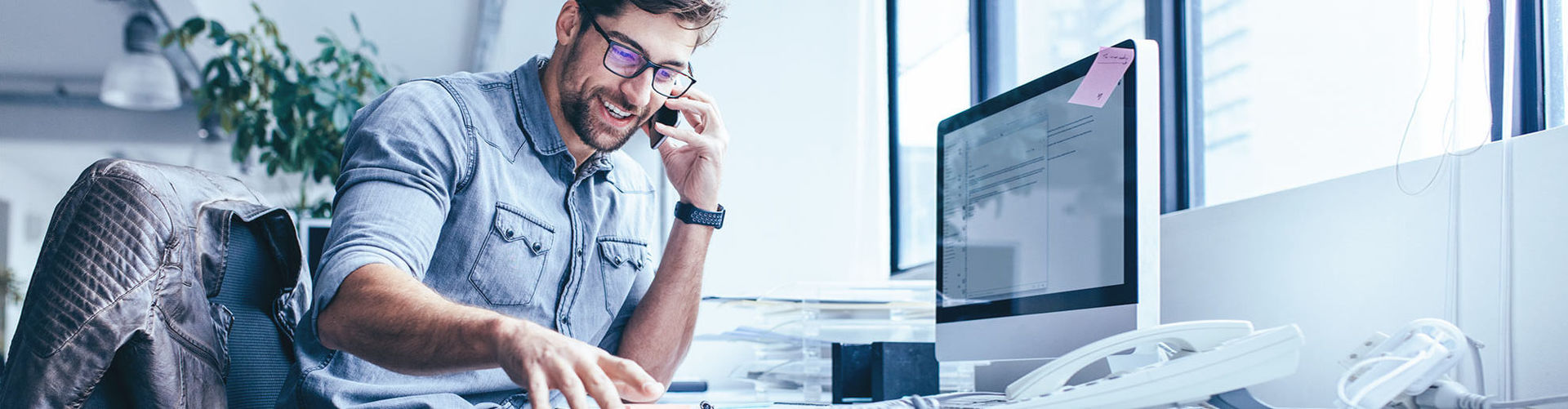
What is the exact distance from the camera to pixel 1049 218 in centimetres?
124

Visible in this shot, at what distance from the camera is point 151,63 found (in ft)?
15.1

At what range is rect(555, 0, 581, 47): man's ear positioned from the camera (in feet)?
4.91

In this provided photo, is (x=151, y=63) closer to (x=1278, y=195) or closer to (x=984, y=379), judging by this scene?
(x=984, y=379)

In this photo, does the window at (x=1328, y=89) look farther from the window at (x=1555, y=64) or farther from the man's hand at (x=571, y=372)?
the man's hand at (x=571, y=372)

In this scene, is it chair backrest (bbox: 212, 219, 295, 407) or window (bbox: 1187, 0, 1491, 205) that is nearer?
window (bbox: 1187, 0, 1491, 205)

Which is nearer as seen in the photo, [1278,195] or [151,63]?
[1278,195]

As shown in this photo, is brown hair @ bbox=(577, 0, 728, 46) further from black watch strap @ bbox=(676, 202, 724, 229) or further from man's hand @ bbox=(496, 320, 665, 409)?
man's hand @ bbox=(496, 320, 665, 409)

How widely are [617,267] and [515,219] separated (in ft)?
0.82

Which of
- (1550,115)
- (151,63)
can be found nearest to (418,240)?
(1550,115)

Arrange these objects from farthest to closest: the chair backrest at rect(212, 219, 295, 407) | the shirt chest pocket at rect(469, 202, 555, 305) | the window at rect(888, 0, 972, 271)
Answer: the window at rect(888, 0, 972, 271) → the shirt chest pocket at rect(469, 202, 555, 305) → the chair backrest at rect(212, 219, 295, 407)

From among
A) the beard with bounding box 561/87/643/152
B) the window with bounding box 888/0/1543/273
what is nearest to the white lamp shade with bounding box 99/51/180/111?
the window with bounding box 888/0/1543/273

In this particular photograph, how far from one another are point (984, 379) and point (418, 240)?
102 cm

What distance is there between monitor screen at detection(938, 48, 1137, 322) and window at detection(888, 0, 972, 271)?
5.46 ft

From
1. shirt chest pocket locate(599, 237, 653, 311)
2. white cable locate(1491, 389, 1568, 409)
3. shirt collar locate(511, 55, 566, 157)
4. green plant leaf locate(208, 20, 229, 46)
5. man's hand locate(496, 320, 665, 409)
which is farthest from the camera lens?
green plant leaf locate(208, 20, 229, 46)
